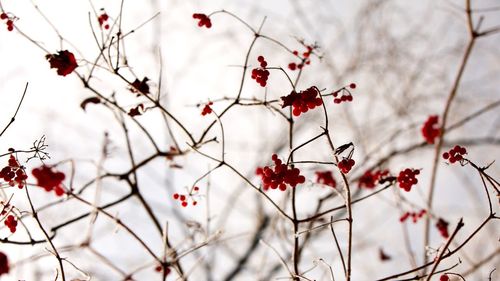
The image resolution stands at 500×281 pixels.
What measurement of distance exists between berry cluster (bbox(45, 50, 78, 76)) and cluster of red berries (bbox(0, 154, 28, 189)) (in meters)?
0.45

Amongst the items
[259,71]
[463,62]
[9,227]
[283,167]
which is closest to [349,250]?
[283,167]

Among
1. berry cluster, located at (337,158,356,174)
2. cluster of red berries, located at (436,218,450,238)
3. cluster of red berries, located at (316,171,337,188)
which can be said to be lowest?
berry cluster, located at (337,158,356,174)

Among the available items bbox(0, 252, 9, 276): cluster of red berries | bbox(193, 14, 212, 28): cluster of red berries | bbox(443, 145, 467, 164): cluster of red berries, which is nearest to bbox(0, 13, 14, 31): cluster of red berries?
bbox(193, 14, 212, 28): cluster of red berries

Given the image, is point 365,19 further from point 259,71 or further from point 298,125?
point 259,71

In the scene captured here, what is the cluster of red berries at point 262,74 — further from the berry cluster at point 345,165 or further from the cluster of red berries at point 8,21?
the cluster of red berries at point 8,21

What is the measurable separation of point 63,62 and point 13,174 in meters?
0.54

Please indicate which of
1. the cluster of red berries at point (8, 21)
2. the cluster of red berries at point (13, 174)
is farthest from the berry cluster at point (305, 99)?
the cluster of red berries at point (8, 21)

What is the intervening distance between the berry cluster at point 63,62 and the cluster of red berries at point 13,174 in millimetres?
445

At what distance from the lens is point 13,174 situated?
6.00 feet

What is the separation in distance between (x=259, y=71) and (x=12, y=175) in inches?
45.6

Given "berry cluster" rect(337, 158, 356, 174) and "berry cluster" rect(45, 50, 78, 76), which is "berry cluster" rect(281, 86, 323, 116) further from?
"berry cluster" rect(45, 50, 78, 76)

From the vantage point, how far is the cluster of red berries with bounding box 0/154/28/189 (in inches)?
71.2

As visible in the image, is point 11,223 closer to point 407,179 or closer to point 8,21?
point 8,21

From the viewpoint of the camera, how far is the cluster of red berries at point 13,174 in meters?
1.81
